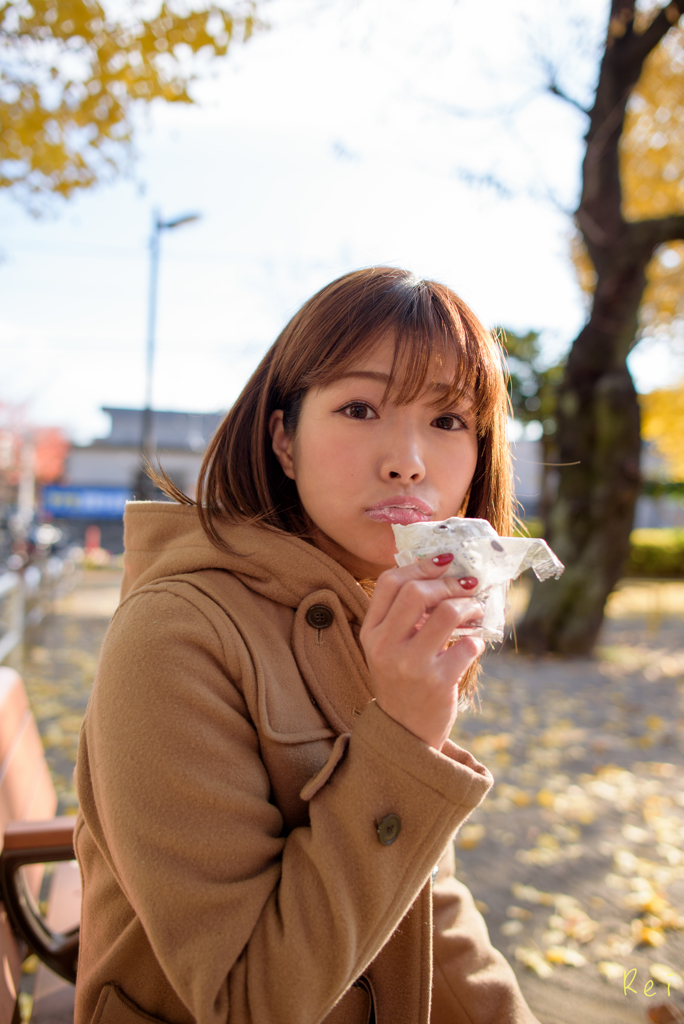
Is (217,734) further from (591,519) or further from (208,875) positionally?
(591,519)

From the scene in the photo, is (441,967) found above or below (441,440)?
below

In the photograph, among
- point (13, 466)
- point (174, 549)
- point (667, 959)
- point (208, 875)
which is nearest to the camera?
point (208, 875)

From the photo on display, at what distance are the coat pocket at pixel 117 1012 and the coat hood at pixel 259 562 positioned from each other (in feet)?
2.39

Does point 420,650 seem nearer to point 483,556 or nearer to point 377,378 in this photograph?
point 483,556

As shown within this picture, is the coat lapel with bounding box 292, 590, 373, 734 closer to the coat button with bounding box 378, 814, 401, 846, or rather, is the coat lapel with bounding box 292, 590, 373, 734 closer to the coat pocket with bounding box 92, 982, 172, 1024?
the coat button with bounding box 378, 814, 401, 846

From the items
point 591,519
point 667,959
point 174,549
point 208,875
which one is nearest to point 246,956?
point 208,875

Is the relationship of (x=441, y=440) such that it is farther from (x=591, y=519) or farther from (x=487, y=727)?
(x=591, y=519)

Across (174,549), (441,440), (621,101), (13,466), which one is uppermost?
(621,101)

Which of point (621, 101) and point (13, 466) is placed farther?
point (13, 466)

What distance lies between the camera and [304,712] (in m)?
1.25

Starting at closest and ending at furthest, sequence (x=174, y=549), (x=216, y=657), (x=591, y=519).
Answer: (x=216, y=657)
(x=174, y=549)
(x=591, y=519)

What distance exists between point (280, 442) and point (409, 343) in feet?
1.29

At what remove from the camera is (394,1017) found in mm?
1262

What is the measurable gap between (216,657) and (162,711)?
0.45 ft
